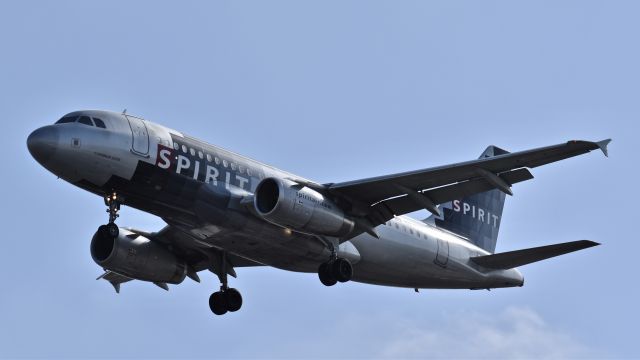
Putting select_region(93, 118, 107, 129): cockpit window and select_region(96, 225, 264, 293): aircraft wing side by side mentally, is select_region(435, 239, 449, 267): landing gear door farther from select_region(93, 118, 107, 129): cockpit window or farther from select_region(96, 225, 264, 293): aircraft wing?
select_region(93, 118, 107, 129): cockpit window

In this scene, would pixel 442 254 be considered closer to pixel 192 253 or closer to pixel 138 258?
pixel 192 253

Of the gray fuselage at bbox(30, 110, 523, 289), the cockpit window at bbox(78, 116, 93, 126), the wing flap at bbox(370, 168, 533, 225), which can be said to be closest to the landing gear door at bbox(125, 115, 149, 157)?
the gray fuselage at bbox(30, 110, 523, 289)

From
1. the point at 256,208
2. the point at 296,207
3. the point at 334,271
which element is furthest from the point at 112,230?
the point at 334,271

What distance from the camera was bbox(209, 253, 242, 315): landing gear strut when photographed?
42.1 meters

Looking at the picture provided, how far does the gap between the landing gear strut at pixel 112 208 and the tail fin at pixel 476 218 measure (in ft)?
44.0

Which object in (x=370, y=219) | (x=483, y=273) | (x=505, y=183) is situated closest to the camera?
(x=505, y=183)

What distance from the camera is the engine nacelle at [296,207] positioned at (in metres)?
35.8

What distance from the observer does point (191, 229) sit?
37.5 meters

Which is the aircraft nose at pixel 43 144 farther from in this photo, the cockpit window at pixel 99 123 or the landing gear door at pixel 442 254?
the landing gear door at pixel 442 254

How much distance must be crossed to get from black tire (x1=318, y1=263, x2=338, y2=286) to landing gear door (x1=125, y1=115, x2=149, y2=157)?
7.21 metres

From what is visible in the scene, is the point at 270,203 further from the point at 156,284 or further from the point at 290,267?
the point at 156,284

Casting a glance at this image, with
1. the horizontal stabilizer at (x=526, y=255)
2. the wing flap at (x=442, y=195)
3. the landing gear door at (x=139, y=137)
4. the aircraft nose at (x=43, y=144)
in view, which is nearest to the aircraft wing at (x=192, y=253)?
the landing gear door at (x=139, y=137)

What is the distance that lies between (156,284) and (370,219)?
9.35 metres

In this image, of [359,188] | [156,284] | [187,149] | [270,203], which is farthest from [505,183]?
[156,284]
